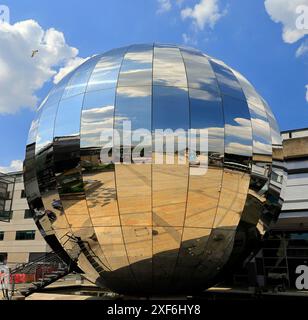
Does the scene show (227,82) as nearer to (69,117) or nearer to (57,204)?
(69,117)

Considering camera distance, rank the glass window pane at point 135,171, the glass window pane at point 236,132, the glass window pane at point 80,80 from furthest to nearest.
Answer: the glass window pane at point 80,80, the glass window pane at point 236,132, the glass window pane at point 135,171

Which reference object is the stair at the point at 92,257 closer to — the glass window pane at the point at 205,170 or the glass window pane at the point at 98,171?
the glass window pane at the point at 98,171

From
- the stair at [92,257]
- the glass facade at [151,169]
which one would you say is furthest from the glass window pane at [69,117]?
the stair at [92,257]

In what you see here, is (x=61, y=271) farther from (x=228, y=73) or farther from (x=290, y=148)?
(x=290, y=148)

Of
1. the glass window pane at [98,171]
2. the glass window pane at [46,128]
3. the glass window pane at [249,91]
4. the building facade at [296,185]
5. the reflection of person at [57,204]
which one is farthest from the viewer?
the building facade at [296,185]

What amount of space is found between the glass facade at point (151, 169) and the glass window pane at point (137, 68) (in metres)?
0.02

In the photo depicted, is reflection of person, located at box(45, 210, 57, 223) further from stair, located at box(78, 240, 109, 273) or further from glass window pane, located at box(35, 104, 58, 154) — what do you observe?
glass window pane, located at box(35, 104, 58, 154)

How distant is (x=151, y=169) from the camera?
25.5 feet

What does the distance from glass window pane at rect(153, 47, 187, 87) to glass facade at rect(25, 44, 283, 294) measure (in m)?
0.02

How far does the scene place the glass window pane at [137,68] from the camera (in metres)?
8.40

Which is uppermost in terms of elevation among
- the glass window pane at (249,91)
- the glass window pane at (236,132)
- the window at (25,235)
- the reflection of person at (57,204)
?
the glass window pane at (249,91)

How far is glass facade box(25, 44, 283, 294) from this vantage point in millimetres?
7824

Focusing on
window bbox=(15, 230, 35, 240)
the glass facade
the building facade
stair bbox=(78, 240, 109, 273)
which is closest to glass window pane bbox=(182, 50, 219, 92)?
the glass facade

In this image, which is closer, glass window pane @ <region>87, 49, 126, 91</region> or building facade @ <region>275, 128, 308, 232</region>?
glass window pane @ <region>87, 49, 126, 91</region>
